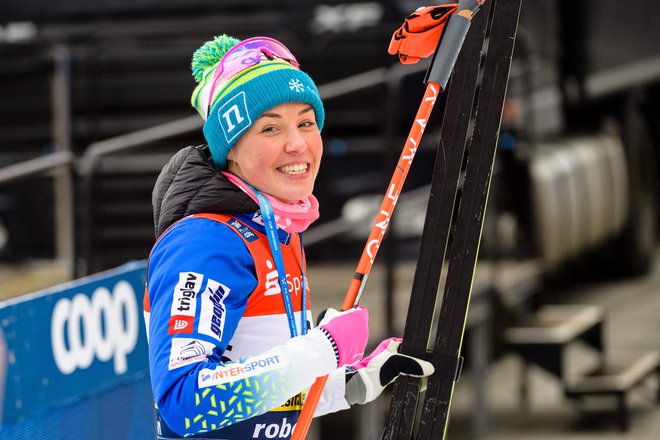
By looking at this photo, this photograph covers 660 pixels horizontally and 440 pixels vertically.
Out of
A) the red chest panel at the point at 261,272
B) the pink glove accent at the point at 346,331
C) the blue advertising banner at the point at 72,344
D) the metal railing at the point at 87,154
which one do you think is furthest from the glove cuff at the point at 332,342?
the metal railing at the point at 87,154

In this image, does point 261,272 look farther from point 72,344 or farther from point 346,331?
point 72,344

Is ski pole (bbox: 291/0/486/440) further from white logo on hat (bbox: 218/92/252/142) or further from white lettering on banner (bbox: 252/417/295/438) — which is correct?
white logo on hat (bbox: 218/92/252/142)

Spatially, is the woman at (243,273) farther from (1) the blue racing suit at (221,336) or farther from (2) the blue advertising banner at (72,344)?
(2) the blue advertising banner at (72,344)

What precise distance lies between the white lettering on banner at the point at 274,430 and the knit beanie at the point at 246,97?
0.45m

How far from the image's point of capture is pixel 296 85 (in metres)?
2.09

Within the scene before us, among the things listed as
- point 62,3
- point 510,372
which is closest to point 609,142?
point 510,372

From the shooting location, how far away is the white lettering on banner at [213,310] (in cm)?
192

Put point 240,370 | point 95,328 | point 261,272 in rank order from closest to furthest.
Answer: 1. point 240,370
2. point 261,272
3. point 95,328

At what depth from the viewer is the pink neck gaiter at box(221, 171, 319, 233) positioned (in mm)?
2090

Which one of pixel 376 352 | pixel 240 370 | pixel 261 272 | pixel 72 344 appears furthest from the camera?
pixel 72 344

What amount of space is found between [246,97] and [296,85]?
0.09m

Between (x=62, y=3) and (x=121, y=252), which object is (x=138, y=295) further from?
(x=62, y=3)

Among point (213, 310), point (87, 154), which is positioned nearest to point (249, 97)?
point (213, 310)

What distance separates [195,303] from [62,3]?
20.4 ft
